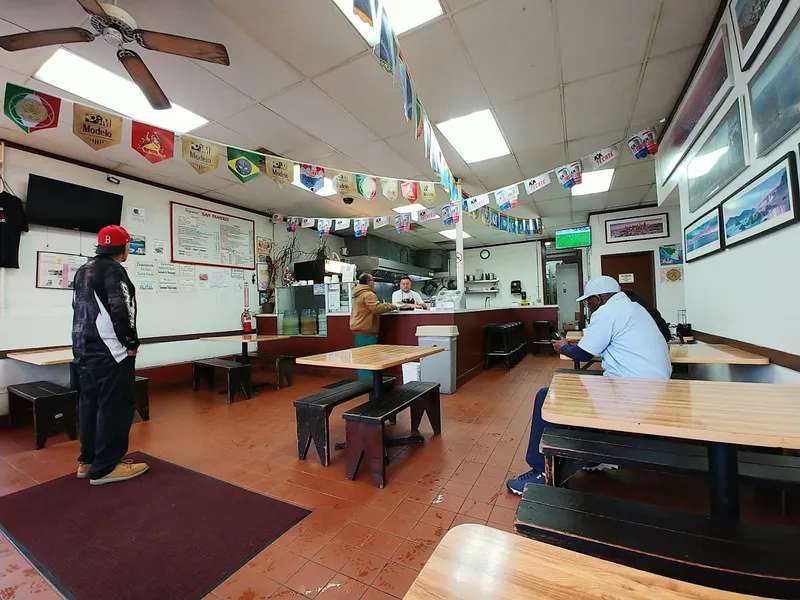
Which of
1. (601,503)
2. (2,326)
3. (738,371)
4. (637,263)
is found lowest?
(601,503)

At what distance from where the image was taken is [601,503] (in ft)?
4.31

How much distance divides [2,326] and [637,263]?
10.3 metres

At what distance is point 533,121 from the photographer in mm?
4023

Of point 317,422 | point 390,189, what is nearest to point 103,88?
point 390,189

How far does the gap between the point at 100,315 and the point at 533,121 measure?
4566mm

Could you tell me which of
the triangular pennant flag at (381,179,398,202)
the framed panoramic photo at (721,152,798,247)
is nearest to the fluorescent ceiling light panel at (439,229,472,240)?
the triangular pennant flag at (381,179,398,202)

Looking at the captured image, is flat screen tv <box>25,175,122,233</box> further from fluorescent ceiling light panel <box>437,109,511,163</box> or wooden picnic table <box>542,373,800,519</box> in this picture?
wooden picnic table <box>542,373,800,519</box>

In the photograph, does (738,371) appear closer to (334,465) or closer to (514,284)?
(334,465)

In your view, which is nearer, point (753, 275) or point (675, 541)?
point (675, 541)

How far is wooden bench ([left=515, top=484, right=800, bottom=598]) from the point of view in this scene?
0.95 metres

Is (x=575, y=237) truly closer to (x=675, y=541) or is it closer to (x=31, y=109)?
(x=675, y=541)

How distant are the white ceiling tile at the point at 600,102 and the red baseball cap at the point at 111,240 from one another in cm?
416

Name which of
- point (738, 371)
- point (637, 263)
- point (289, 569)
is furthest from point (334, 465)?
point (637, 263)

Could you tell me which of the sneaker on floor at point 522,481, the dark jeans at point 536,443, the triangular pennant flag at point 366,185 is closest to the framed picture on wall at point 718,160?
the dark jeans at point 536,443
